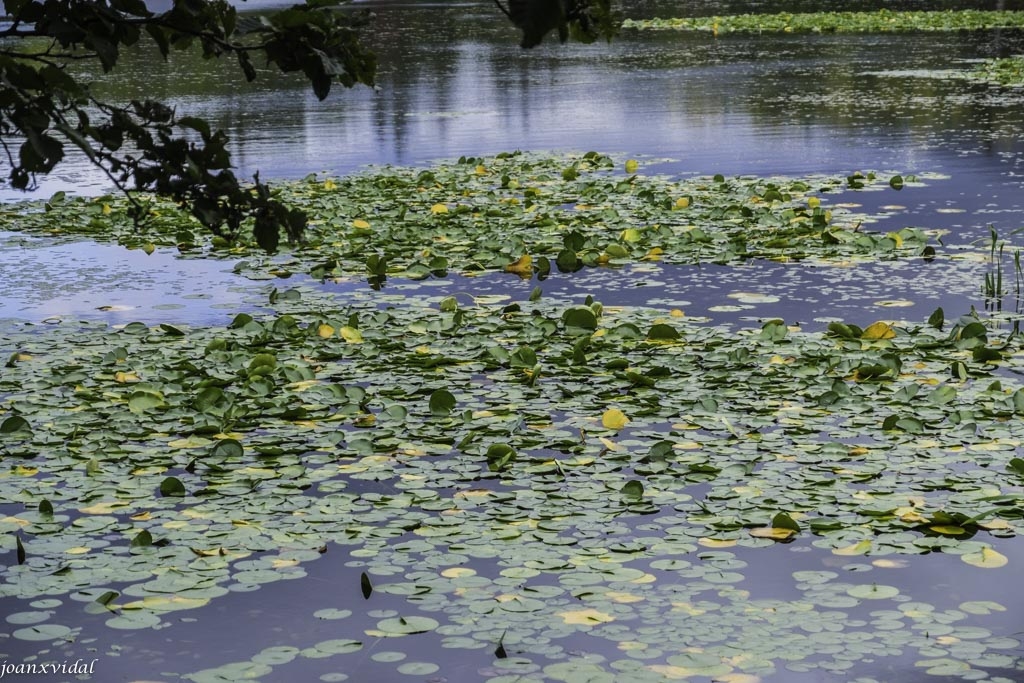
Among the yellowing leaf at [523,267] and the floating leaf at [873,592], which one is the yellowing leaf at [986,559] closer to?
the floating leaf at [873,592]

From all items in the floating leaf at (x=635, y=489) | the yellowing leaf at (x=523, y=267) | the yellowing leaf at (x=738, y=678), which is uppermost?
the yellowing leaf at (x=523, y=267)

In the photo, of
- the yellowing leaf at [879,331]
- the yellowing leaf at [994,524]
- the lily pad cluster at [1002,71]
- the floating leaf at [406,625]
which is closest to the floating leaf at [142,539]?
the floating leaf at [406,625]

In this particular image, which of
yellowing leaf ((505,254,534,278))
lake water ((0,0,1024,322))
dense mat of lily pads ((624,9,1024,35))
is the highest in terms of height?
dense mat of lily pads ((624,9,1024,35))

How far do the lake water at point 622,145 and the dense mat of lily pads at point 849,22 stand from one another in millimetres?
1692

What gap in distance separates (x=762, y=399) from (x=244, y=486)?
2.20 meters

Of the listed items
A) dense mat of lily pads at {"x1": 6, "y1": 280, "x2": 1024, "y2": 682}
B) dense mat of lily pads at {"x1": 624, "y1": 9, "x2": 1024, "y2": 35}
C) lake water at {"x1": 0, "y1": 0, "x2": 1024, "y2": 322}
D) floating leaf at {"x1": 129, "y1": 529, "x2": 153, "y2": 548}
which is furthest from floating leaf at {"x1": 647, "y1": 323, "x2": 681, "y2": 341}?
dense mat of lily pads at {"x1": 624, "y1": 9, "x2": 1024, "y2": 35}

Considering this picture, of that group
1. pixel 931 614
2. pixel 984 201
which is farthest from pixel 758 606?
pixel 984 201

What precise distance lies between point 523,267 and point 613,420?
10.5 feet

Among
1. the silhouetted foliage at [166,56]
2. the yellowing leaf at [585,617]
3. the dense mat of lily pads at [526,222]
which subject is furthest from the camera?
the dense mat of lily pads at [526,222]

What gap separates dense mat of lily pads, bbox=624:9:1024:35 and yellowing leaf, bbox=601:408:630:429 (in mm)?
26009

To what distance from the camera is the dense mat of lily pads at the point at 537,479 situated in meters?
3.99

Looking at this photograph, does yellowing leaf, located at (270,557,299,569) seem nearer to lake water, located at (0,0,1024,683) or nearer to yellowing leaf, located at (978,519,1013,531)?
lake water, located at (0,0,1024,683)

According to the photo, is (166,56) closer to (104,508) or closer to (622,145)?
(104,508)

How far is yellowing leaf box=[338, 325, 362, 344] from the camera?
7039 millimetres
